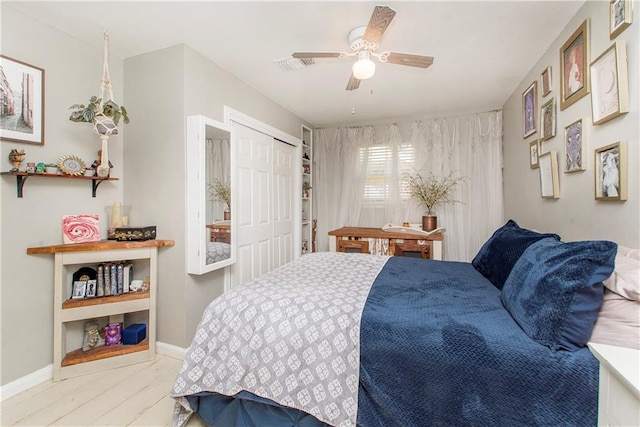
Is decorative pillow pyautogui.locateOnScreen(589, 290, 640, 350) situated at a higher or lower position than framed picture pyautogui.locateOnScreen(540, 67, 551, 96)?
lower

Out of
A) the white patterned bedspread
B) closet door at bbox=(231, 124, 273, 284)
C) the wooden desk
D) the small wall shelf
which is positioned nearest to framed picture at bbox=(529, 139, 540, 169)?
the wooden desk

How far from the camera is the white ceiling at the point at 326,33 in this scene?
180 centimetres

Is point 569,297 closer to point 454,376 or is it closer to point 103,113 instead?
point 454,376

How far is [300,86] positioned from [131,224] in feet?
6.88

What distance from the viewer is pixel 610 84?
1450mm

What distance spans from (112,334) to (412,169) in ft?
12.4

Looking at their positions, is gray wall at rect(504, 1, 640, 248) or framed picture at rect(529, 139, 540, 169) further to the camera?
framed picture at rect(529, 139, 540, 169)

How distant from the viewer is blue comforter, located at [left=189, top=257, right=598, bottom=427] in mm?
1000

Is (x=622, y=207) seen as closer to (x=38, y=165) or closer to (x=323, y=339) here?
(x=323, y=339)

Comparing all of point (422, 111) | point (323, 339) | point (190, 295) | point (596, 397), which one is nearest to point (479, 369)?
point (596, 397)

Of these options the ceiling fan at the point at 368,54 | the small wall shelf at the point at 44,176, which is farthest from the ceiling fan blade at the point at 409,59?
the small wall shelf at the point at 44,176

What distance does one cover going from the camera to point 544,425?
3.28 ft

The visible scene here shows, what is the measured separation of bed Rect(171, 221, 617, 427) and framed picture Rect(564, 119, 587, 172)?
530 millimetres

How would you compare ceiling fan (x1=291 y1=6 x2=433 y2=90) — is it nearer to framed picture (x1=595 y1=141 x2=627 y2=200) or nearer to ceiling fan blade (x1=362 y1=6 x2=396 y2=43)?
ceiling fan blade (x1=362 y1=6 x2=396 y2=43)
